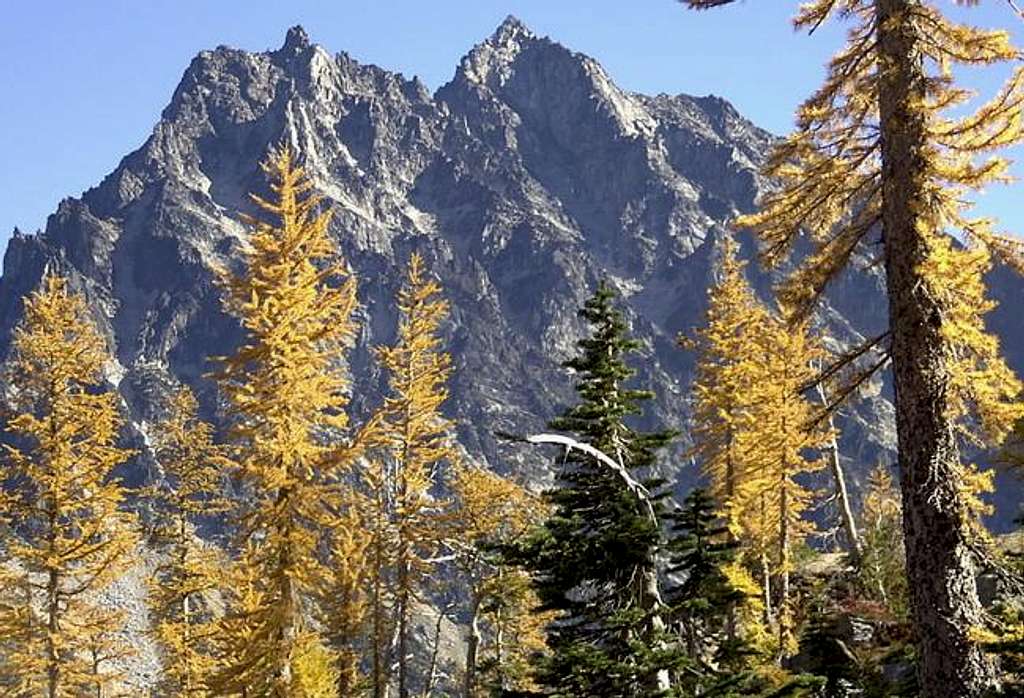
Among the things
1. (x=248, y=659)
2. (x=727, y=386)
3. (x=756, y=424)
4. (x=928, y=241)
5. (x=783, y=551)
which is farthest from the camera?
(x=727, y=386)

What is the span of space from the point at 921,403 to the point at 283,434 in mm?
13040

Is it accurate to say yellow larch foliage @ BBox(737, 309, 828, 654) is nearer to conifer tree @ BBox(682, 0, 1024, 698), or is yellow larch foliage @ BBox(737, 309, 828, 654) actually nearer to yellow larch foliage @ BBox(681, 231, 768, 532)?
yellow larch foliage @ BBox(681, 231, 768, 532)

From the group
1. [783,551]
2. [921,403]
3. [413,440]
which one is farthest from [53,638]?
[921,403]

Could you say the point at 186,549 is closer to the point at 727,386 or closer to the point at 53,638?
the point at 53,638

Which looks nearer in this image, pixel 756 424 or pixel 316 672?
pixel 756 424

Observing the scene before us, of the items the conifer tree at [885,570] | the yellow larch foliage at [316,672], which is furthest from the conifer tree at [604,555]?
the yellow larch foliage at [316,672]

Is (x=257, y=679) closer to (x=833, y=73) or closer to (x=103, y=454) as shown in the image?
(x=103, y=454)

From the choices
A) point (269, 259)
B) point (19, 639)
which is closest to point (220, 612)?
point (19, 639)

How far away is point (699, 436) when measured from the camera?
1252 inches

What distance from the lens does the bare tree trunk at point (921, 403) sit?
332 inches

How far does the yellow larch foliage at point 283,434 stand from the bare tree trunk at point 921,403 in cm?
1249

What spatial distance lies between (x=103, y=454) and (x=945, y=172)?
21907 mm

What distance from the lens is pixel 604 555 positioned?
11.9m

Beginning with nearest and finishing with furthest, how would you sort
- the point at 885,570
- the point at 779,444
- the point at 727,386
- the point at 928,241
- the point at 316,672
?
the point at 928,241 < the point at 885,570 < the point at 779,444 < the point at 727,386 < the point at 316,672
